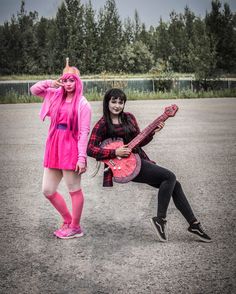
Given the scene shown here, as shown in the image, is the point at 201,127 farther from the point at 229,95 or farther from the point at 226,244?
the point at 229,95

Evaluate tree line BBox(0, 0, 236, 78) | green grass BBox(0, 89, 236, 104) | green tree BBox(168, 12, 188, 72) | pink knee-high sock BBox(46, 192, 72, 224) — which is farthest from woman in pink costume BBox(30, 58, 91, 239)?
green tree BBox(168, 12, 188, 72)

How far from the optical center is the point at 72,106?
4176 millimetres

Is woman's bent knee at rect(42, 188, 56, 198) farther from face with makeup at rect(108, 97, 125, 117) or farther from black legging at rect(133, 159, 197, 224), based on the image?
face with makeup at rect(108, 97, 125, 117)

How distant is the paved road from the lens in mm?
3357

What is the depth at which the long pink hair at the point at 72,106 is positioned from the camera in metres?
4.15

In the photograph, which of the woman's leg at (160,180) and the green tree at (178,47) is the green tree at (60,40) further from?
the woman's leg at (160,180)

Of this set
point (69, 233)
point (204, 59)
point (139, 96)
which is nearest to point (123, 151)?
point (69, 233)

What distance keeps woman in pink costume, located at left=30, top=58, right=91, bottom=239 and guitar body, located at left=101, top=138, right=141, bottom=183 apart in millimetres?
227

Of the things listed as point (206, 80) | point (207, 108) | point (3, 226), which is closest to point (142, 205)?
point (3, 226)

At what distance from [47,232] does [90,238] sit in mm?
477

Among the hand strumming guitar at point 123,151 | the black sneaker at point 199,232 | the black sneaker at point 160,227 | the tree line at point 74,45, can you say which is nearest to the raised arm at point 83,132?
the hand strumming guitar at point 123,151

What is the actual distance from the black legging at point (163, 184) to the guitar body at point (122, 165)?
87 millimetres

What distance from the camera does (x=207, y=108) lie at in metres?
19.3

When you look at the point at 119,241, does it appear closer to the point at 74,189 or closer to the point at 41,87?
the point at 74,189
